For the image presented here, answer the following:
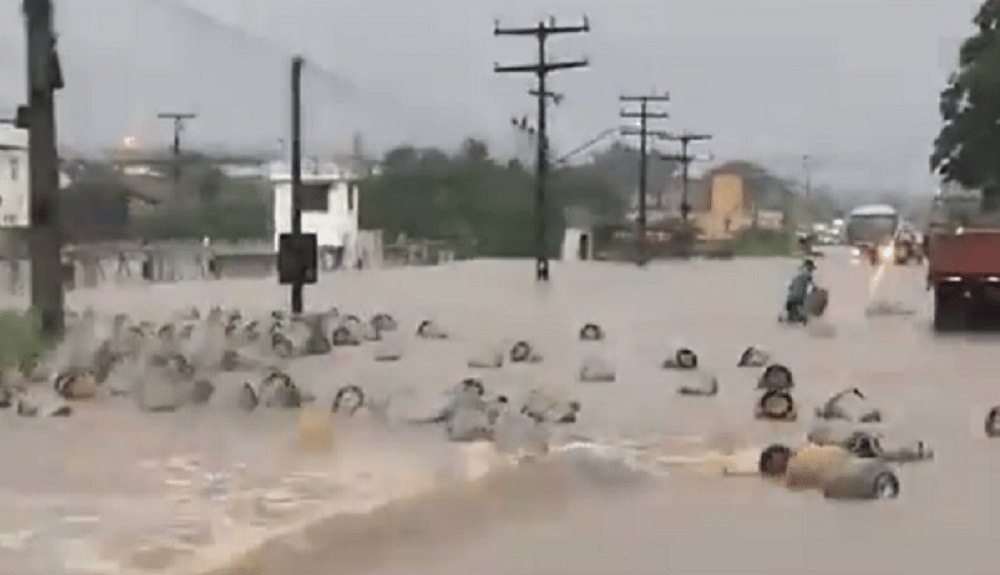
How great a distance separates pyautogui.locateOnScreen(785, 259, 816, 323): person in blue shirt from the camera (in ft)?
101

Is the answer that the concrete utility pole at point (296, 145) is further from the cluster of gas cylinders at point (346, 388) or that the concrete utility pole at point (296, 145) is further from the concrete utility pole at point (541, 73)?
the concrete utility pole at point (541, 73)

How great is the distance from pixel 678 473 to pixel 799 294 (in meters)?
19.0

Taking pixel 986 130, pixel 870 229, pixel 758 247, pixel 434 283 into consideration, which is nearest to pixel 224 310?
pixel 434 283

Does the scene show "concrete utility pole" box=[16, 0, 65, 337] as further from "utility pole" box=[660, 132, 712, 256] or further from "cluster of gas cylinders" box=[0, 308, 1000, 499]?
"utility pole" box=[660, 132, 712, 256]

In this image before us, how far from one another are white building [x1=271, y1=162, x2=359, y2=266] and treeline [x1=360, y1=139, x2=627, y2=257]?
389cm

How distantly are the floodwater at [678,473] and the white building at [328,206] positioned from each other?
37825 mm

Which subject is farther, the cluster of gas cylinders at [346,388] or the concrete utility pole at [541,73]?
the concrete utility pole at [541,73]

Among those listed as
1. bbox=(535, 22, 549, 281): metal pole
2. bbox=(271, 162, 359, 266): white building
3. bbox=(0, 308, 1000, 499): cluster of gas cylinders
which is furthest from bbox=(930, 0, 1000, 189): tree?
bbox=(0, 308, 1000, 499): cluster of gas cylinders

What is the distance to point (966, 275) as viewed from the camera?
97.3 feet

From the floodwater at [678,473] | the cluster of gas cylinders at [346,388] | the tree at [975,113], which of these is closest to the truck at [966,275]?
the floodwater at [678,473]

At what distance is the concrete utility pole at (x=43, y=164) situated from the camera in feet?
70.4

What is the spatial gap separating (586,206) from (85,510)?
104346mm

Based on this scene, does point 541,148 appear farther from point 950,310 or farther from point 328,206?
point 950,310

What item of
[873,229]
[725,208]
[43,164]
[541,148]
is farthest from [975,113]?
[725,208]
